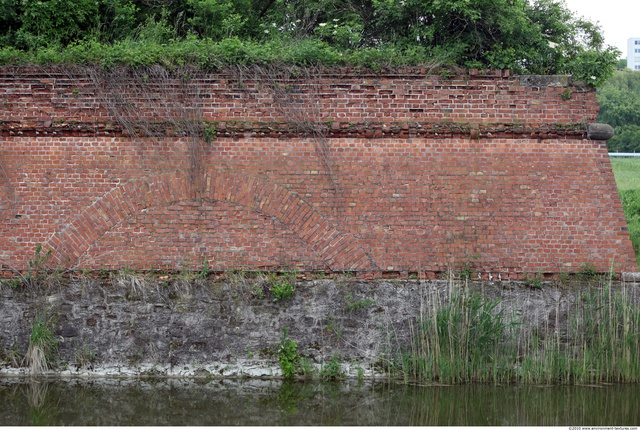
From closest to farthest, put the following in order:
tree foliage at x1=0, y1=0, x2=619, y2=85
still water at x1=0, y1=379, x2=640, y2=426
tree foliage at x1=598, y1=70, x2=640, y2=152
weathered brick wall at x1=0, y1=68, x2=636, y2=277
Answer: still water at x1=0, y1=379, x2=640, y2=426
weathered brick wall at x1=0, y1=68, x2=636, y2=277
tree foliage at x1=0, y1=0, x2=619, y2=85
tree foliage at x1=598, y1=70, x2=640, y2=152

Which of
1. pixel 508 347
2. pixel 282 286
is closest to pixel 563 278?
pixel 508 347

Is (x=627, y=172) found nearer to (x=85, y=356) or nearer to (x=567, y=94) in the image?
(x=567, y=94)

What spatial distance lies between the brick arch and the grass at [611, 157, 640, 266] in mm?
6645

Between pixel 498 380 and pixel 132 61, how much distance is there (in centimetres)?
628

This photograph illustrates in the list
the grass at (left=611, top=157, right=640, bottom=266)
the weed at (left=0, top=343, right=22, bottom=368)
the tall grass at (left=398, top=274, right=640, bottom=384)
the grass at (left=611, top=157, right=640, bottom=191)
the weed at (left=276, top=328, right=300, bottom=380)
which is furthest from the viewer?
the grass at (left=611, top=157, right=640, bottom=191)

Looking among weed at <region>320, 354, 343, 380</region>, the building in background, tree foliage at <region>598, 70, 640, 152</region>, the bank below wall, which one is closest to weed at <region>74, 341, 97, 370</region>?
the bank below wall

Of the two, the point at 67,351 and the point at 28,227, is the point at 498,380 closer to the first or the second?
the point at 67,351

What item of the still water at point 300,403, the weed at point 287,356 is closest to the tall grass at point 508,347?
the still water at point 300,403

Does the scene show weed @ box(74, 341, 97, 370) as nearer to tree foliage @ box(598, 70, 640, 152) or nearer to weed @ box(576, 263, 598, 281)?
weed @ box(576, 263, 598, 281)

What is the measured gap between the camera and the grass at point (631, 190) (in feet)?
48.1

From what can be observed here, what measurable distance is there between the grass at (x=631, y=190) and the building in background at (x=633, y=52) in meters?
97.9

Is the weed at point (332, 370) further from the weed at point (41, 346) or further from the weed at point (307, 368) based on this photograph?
the weed at point (41, 346)

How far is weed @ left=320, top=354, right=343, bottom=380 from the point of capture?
8891 mm

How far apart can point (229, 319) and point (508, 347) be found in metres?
3.56
